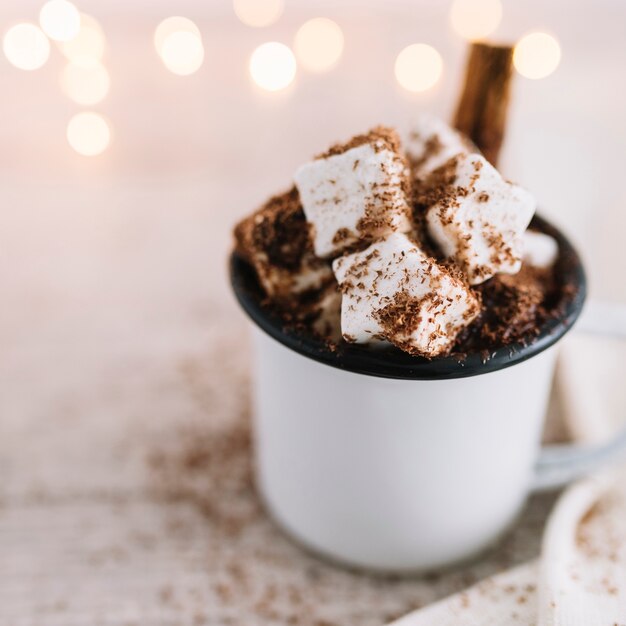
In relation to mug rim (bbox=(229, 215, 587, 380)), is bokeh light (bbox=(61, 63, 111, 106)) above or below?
above

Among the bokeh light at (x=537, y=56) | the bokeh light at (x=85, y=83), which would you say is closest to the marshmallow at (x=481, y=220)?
the bokeh light at (x=537, y=56)

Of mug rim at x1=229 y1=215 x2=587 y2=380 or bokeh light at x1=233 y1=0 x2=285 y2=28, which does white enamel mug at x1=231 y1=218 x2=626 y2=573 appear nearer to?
mug rim at x1=229 y1=215 x2=587 y2=380

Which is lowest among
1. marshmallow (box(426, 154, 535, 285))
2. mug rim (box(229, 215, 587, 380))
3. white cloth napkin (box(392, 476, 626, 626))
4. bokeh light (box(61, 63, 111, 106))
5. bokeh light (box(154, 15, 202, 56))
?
white cloth napkin (box(392, 476, 626, 626))

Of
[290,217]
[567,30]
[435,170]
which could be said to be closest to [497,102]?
[435,170]

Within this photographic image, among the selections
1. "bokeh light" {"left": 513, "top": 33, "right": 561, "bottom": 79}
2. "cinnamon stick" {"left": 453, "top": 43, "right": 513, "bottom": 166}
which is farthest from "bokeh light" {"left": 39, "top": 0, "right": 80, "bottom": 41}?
"cinnamon stick" {"left": 453, "top": 43, "right": 513, "bottom": 166}

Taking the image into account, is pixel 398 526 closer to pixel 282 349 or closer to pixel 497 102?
pixel 282 349

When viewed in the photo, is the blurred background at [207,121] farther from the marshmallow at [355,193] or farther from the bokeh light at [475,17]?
the marshmallow at [355,193]

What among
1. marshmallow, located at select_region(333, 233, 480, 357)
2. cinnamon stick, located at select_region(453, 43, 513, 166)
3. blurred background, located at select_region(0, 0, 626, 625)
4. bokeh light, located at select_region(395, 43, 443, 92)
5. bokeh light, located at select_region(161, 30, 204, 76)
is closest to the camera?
marshmallow, located at select_region(333, 233, 480, 357)
